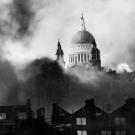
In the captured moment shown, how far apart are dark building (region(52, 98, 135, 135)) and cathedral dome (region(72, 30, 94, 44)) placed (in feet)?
323

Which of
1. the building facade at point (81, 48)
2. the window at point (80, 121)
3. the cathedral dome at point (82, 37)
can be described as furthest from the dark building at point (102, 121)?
the cathedral dome at point (82, 37)

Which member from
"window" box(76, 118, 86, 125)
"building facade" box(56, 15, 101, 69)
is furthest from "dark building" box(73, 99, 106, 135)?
"building facade" box(56, 15, 101, 69)

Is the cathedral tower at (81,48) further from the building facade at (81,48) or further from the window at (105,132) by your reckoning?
the window at (105,132)

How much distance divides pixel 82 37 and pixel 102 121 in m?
102

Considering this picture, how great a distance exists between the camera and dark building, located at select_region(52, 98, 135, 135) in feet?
193

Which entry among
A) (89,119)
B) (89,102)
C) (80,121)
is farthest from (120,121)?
(80,121)

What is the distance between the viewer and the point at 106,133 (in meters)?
59.6


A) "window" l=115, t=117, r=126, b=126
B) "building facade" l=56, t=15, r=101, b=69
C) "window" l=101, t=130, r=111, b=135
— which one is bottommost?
"window" l=101, t=130, r=111, b=135

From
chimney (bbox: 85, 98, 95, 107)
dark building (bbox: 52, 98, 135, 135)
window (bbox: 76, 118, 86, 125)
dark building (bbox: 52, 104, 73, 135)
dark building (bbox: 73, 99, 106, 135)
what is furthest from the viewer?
dark building (bbox: 52, 104, 73, 135)

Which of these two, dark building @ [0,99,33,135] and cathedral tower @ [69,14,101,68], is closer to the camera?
dark building @ [0,99,33,135]

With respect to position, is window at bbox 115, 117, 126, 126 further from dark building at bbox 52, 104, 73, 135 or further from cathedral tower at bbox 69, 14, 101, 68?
cathedral tower at bbox 69, 14, 101, 68

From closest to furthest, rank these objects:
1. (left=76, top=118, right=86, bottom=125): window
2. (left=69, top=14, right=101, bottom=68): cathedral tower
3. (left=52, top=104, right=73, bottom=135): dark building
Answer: (left=76, top=118, right=86, bottom=125): window, (left=52, top=104, right=73, bottom=135): dark building, (left=69, top=14, right=101, bottom=68): cathedral tower

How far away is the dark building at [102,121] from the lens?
193 ft

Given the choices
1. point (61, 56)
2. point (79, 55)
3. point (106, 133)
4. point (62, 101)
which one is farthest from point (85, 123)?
point (79, 55)
